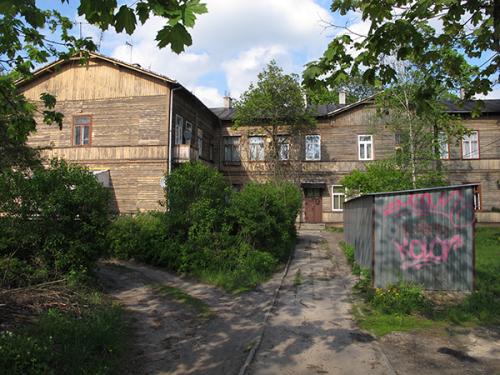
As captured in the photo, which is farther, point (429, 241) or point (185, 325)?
point (429, 241)

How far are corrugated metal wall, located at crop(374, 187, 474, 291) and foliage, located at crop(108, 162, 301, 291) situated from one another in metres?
3.51

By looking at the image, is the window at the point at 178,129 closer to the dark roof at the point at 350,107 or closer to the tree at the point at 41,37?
the dark roof at the point at 350,107

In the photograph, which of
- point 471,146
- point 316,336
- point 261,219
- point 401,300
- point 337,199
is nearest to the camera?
point 316,336

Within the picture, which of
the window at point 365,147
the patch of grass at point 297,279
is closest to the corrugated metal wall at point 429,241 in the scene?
the patch of grass at point 297,279

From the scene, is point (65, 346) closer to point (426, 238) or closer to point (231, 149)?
point (426, 238)

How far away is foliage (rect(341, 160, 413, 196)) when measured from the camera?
18.9 metres

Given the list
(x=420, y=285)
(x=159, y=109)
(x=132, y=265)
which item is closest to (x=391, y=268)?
(x=420, y=285)

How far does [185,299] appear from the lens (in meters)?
8.85

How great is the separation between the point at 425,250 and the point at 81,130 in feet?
67.1

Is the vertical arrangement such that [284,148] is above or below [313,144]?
below

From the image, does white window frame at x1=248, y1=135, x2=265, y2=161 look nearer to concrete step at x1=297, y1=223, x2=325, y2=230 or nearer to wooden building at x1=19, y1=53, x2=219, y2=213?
concrete step at x1=297, y1=223, x2=325, y2=230

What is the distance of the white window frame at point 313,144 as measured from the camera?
93.7 ft

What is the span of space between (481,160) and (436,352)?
81.2 feet

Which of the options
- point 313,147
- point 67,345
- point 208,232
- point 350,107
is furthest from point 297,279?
point 350,107
